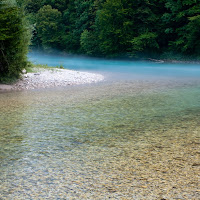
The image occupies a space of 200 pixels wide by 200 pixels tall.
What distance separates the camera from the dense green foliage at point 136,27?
3894 cm

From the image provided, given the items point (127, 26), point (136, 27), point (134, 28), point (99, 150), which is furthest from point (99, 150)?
point (136, 27)

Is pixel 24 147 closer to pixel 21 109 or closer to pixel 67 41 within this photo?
pixel 21 109

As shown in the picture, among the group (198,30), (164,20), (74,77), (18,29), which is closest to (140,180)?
(18,29)

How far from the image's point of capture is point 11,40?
47.7 feet

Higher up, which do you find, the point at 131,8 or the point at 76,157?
the point at 131,8

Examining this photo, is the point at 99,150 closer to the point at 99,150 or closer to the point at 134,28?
the point at 99,150

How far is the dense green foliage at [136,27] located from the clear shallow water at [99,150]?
2947 cm

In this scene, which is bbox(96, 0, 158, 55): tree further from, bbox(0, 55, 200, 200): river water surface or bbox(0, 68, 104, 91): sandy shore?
bbox(0, 55, 200, 200): river water surface

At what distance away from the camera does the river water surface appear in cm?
408

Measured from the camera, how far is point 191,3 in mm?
37594

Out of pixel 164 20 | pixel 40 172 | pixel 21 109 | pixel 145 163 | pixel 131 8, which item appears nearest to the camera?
pixel 40 172

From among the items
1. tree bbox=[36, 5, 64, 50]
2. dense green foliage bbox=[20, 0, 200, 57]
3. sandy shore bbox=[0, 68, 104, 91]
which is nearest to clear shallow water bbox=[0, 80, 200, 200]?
sandy shore bbox=[0, 68, 104, 91]

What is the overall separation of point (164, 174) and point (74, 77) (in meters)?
14.6

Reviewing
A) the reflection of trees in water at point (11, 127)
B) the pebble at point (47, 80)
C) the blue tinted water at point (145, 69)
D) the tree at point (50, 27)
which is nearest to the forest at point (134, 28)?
the tree at point (50, 27)
